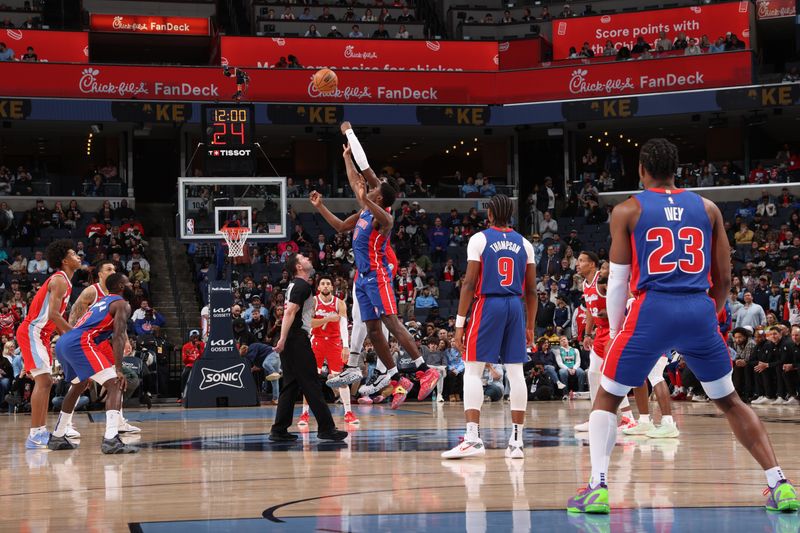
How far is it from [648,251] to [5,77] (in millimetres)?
28675

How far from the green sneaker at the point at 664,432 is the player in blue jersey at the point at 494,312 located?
2.45 meters

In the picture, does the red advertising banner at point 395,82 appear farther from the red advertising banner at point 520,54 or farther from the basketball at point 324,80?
the basketball at point 324,80

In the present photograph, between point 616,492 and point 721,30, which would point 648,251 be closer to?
point 616,492

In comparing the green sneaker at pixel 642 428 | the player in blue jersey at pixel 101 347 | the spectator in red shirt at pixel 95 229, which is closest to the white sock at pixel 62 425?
the player in blue jersey at pixel 101 347

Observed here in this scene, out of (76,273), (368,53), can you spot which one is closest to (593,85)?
(368,53)

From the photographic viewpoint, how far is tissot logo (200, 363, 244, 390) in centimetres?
1911

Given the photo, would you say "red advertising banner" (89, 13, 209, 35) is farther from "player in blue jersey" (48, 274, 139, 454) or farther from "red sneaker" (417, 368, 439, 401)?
"red sneaker" (417, 368, 439, 401)

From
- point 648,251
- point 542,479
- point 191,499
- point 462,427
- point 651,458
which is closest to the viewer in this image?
point 648,251

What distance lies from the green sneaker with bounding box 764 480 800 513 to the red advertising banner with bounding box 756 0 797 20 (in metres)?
33.0

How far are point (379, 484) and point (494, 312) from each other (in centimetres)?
236

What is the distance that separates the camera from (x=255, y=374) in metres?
Result: 21.4


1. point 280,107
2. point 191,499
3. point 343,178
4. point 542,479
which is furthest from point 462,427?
point 343,178

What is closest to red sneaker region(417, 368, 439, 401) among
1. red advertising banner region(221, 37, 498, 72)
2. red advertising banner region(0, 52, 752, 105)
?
red advertising banner region(0, 52, 752, 105)

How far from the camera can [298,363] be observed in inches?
429
